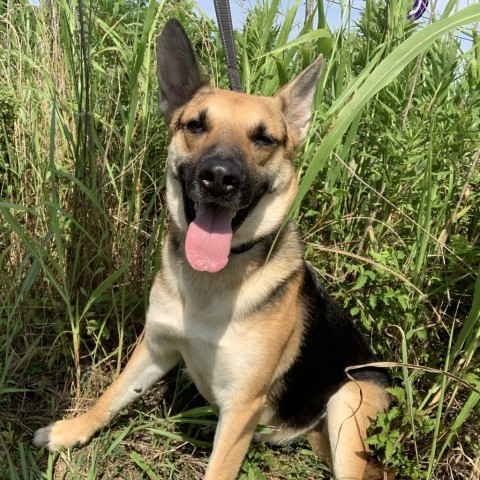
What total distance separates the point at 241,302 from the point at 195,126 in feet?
2.73

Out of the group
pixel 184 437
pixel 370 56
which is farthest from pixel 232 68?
pixel 184 437

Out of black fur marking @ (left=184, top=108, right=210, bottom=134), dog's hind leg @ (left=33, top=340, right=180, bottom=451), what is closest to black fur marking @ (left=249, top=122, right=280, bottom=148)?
black fur marking @ (left=184, top=108, right=210, bottom=134)

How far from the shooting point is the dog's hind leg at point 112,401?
239 cm

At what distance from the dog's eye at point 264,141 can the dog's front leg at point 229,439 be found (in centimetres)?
116

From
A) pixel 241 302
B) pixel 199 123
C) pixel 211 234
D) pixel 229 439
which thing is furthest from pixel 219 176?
pixel 229 439

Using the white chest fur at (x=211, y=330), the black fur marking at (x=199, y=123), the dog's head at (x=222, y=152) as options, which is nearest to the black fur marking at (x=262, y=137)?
the dog's head at (x=222, y=152)

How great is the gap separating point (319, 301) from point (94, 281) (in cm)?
128

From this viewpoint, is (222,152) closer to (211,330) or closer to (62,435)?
(211,330)

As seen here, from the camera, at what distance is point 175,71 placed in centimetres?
240

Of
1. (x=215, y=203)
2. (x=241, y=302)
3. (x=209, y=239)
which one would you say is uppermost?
(x=215, y=203)

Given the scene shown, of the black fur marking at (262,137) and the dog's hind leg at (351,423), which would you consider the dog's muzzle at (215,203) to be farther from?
the dog's hind leg at (351,423)

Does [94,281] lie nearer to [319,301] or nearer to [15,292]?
[15,292]

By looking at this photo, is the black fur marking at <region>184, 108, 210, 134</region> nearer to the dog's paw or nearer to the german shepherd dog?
the german shepherd dog

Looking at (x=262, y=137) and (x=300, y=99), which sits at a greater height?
(x=300, y=99)
